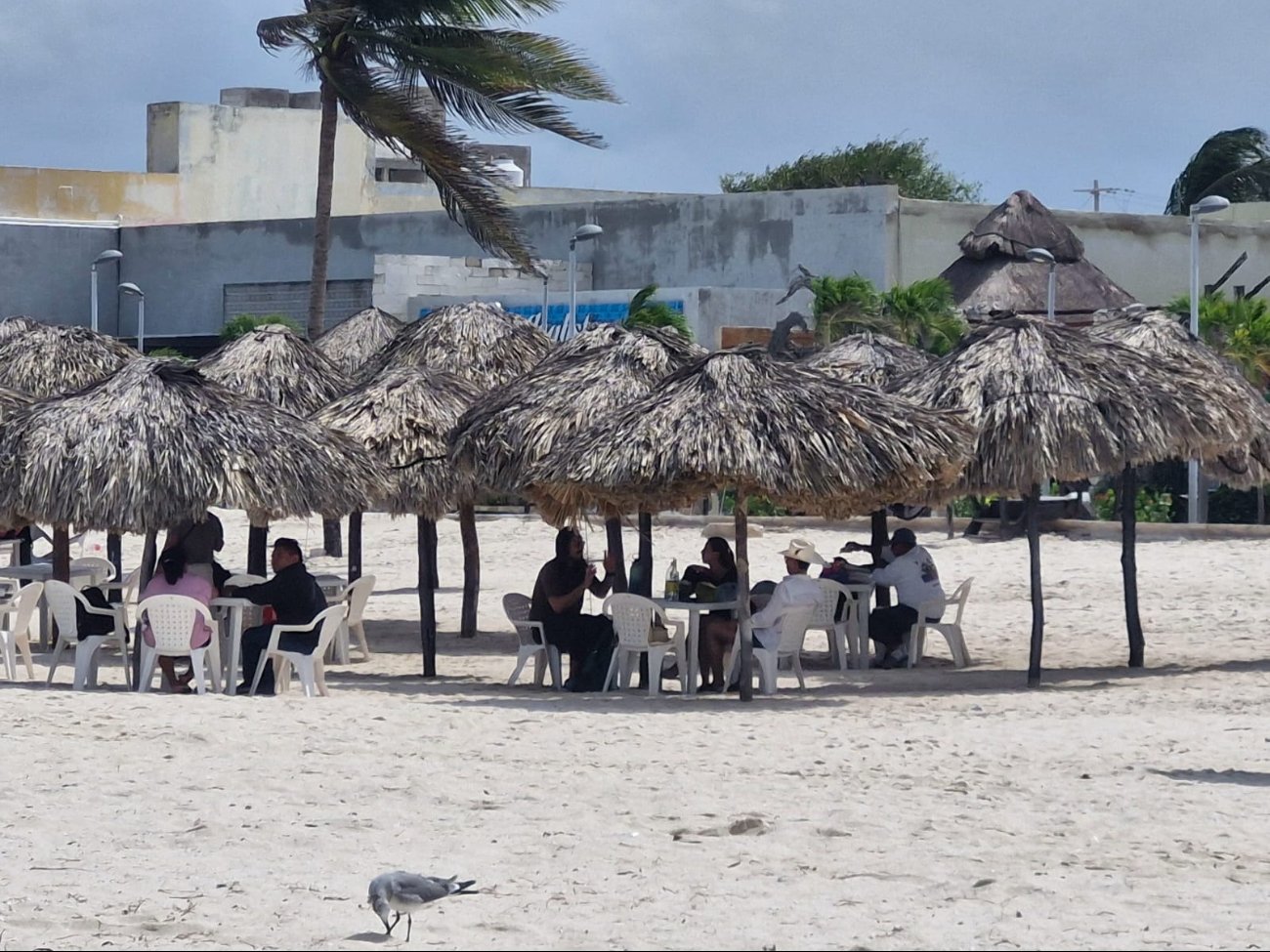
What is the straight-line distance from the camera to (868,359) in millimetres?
18891

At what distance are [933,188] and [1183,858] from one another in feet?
207

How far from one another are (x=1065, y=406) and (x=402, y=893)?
8430mm

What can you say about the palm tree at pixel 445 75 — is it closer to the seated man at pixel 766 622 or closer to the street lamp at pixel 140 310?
the seated man at pixel 766 622

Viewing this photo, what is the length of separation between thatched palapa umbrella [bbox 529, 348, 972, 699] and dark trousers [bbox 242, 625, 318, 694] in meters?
1.99

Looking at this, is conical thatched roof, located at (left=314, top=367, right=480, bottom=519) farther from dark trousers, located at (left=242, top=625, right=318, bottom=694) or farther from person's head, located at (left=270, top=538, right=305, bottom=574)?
dark trousers, located at (left=242, top=625, right=318, bottom=694)

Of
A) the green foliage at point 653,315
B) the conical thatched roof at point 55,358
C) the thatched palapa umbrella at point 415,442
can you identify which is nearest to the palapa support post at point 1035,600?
the thatched palapa umbrella at point 415,442

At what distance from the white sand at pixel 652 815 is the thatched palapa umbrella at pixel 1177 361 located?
4.02ft

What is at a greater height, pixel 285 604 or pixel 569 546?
pixel 569 546

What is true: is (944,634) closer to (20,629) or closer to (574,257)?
(20,629)

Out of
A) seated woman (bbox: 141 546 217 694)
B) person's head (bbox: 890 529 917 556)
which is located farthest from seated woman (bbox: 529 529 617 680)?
person's head (bbox: 890 529 917 556)

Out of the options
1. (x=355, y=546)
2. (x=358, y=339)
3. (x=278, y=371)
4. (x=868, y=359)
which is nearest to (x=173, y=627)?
(x=278, y=371)

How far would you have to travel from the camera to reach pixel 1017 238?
35469mm

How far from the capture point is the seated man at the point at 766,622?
1434 centimetres

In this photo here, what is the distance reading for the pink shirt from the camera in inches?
536
